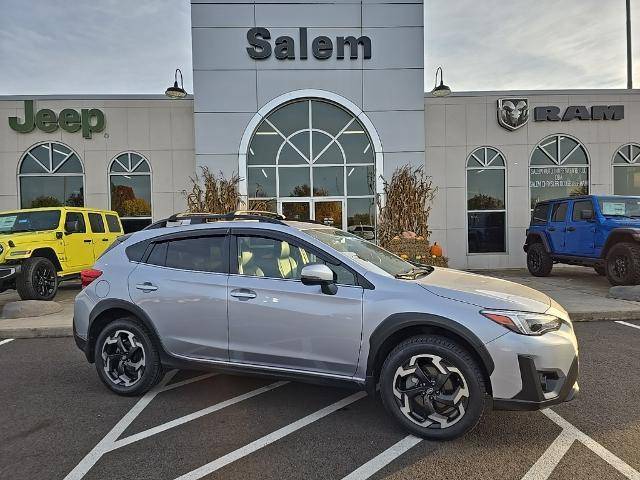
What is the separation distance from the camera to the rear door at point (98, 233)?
10461 millimetres

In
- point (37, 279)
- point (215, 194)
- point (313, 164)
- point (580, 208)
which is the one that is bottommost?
point (37, 279)

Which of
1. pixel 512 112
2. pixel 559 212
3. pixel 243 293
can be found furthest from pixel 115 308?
pixel 512 112

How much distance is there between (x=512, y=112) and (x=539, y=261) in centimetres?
501

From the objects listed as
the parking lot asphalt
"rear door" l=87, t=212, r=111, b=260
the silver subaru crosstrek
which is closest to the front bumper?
the silver subaru crosstrek

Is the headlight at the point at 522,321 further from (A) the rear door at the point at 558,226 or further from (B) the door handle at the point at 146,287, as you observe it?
(A) the rear door at the point at 558,226

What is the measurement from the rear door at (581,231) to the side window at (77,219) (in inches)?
451

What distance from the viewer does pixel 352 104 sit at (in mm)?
12750

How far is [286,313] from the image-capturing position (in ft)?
12.1

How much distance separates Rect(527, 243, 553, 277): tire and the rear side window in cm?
63

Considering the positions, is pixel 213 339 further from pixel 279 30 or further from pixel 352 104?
pixel 279 30

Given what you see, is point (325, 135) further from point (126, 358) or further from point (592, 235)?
point (126, 358)

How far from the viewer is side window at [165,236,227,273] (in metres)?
4.11

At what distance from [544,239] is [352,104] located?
640 cm

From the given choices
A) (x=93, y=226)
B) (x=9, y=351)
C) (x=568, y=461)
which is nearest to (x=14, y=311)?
(x=9, y=351)
